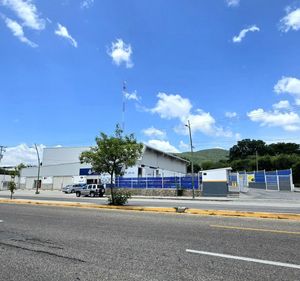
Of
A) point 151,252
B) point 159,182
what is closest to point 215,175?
point 159,182

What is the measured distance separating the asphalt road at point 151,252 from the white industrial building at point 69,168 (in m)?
60.3

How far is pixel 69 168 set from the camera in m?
80.7

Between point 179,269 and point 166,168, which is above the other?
point 166,168

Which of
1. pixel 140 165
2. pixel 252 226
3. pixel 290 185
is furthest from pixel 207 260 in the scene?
pixel 140 165

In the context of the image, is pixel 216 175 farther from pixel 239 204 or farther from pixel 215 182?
pixel 239 204

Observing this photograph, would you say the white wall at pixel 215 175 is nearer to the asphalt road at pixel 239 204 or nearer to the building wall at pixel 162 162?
the asphalt road at pixel 239 204

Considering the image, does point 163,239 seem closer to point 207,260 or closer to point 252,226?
point 207,260

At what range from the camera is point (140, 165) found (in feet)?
234

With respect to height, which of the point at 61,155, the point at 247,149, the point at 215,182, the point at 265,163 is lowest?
the point at 215,182

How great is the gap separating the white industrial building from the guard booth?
2776 centimetres

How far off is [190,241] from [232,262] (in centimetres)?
211

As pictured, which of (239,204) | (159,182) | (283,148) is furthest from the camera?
(283,148)

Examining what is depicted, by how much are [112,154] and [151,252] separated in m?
17.3

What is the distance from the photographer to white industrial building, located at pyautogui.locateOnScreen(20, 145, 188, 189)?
75.2m
